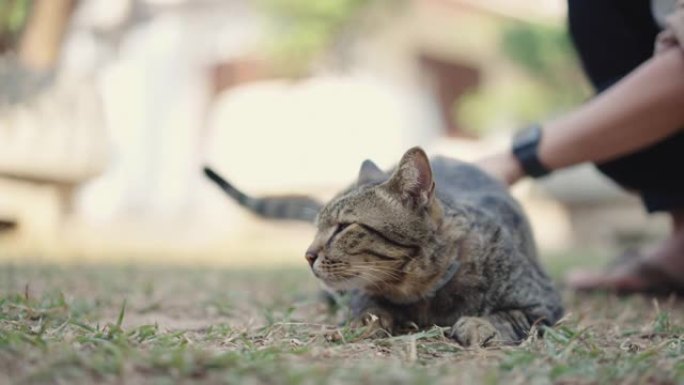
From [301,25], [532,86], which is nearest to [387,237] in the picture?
[301,25]

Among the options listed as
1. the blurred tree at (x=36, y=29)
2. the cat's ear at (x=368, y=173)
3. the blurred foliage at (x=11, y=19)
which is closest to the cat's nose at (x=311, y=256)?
the cat's ear at (x=368, y=173)

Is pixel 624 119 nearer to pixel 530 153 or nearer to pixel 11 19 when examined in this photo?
pixel 530 153

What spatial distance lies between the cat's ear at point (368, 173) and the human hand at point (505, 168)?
0.55 metres

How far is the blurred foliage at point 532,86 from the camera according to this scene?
8.28 meters

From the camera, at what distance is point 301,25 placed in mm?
7828

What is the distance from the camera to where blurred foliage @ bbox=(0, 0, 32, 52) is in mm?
4047

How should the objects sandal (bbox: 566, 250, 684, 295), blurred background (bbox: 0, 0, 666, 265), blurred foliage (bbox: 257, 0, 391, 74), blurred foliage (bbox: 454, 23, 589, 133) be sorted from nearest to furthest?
sandal (bbox: 566, 250, 684, 295)
blurred background (bbox: 0, 0, 666, 265)
blurred foliage (bbox: 257, 0, 391, 74)
blurred foliage (bbox: 454, 23, 589, 133)

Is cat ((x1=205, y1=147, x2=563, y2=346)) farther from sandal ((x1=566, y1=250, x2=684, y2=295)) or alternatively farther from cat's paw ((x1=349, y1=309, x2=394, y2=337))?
sandal ((x1=566, y1=250, x2=684, y2=295))

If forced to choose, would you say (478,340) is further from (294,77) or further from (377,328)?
(294,77)

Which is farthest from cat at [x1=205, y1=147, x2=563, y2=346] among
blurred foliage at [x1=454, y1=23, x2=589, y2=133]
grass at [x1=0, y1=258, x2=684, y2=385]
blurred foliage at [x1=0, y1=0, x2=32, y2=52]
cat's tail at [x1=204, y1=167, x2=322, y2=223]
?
blurred foliage at [x1=454, y1=23, x2=589, y2=133]

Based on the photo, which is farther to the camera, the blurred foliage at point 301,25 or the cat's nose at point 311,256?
the blurred foliage at point 301,25

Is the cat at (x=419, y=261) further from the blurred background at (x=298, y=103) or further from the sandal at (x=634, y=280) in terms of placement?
the blurred background at (x=298, y=103)

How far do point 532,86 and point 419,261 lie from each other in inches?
313

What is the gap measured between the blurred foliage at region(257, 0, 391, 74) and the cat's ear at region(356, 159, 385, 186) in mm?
6272
